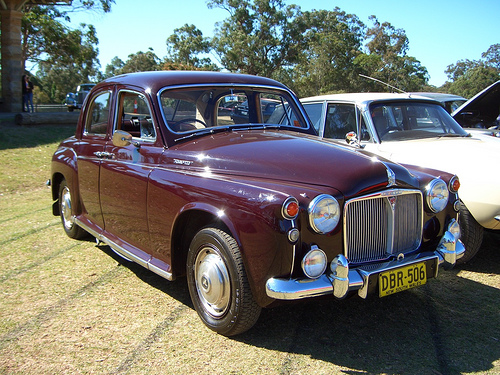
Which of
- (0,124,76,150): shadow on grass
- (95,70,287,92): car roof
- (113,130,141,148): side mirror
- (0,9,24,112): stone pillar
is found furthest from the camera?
(0,9,24,112): stone pillar

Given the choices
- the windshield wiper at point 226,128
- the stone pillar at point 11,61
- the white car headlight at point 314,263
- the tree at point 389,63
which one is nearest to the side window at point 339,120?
the windshield wiper at point 226,128

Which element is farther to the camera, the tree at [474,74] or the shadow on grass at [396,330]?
the tree at [474,74]

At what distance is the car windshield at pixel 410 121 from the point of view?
17.9 feet

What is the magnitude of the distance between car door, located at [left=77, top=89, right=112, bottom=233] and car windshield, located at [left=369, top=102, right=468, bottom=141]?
3040mm

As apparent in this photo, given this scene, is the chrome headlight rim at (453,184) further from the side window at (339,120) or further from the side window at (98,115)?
the side window at (98,115)

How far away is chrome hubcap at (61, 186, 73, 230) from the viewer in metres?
5.44

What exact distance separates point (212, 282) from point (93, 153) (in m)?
2.17

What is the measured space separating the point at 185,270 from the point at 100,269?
142 cm

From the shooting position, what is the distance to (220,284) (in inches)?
121

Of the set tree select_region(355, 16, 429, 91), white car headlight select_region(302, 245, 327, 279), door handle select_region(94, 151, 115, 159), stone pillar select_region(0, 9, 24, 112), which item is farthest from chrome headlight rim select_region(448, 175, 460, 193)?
tree select_region(355, 16, 429, 91)

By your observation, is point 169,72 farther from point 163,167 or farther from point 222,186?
point 222,186

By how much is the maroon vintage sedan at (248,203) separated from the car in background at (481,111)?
4.25 m

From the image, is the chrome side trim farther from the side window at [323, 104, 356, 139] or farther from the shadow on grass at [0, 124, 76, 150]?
the shadow on grass at [0, 124, 76, 150]

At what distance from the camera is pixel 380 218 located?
3092mm
